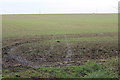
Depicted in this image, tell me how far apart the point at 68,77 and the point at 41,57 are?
18.5ft

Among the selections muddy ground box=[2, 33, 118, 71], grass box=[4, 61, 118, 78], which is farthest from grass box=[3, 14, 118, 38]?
grass box=[4, 61, 118, 78]

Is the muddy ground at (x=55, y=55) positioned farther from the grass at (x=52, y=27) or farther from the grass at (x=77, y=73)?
the grass at (x=52, y=27)

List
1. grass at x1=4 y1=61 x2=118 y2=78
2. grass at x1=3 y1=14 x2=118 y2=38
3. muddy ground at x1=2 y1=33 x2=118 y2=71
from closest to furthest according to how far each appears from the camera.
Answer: grass at x1=4 y1=61 x2=118 y2=78, muddy ground at x1=2 y1=33 x2=118 y2=71, grass at x1=3 y1=14 x2=118 y2=38

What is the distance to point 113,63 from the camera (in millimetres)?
10602

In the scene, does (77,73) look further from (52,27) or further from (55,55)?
(52,27)

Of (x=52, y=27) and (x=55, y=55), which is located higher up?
(x=52, y=27)

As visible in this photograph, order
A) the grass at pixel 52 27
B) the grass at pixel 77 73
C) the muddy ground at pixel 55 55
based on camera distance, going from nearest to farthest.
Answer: the grass at pixel 77 73, the muddy ground at pixel 55 55, the grass at pixel 52 27

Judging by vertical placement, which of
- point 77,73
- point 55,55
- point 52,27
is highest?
point 52,27

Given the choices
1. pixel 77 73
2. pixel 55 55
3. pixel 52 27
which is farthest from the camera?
pixel 52 27

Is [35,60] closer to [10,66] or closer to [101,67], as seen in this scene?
[10,66]

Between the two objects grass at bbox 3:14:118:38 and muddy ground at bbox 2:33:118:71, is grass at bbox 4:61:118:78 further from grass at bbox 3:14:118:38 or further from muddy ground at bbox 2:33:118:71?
grass at bbox 3:14:118:38

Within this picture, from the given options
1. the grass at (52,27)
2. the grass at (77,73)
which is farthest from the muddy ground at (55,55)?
the grass at (52,27)

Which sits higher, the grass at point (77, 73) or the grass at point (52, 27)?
the grass at point (52, 27)

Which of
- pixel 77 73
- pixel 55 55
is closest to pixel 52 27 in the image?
pixel 55 55
